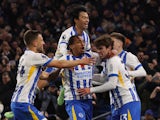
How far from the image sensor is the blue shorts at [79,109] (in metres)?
9.91

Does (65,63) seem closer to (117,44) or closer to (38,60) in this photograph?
(38,60)

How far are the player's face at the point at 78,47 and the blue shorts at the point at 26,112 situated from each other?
121 centimetres

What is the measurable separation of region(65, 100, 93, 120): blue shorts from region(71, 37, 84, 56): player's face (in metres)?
0.82

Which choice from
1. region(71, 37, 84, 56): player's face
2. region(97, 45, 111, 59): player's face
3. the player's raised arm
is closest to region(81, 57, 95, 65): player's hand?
the player's raised arm

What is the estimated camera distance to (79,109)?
9.97m

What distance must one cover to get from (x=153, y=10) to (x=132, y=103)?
331 inches

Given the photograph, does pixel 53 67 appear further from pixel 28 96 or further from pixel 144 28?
pixel 144 28

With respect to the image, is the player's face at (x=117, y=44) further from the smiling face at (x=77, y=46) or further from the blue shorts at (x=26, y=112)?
the blue shorts at (x=26, y=112)

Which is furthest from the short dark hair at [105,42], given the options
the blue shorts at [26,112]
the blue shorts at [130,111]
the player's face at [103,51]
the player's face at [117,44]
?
the blue shorts at [26,112]

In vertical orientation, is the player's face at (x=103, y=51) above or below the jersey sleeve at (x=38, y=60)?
above

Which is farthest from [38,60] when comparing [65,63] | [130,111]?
[130,111]

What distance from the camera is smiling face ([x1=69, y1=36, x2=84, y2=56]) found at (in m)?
9.91

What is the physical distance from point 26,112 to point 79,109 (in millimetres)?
933

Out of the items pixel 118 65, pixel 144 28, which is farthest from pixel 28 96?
pixel 144 28
